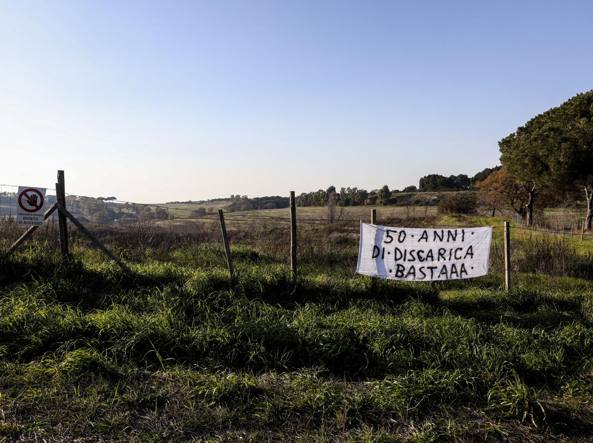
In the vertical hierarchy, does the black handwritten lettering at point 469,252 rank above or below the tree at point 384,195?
below

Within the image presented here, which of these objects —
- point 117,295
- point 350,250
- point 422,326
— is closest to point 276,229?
point 350,250

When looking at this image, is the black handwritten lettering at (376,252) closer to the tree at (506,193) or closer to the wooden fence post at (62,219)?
the wooden fence post at (62,219)

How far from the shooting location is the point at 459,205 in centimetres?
4147

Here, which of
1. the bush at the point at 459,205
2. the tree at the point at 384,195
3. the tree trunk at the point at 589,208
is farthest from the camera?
the tree at the point at 384,195

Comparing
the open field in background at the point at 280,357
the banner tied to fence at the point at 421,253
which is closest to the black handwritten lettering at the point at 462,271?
the banner tied to fence at the point at 421,253

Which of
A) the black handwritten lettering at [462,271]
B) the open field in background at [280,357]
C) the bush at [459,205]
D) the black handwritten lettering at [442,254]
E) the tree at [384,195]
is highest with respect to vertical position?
the tree at [384,195]

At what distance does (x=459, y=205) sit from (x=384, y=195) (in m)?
21.4

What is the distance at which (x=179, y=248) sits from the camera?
9570 millimetres

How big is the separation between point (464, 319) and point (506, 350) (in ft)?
3.75

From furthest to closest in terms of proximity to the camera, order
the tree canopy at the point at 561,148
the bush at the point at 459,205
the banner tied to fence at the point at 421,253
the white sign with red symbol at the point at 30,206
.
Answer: the bush at the point at 459,205 → the tree canopy at the point at 561,148 → the banner tied to fence at the point at 421,253 → the white sign with red symbol at the point at 30,206

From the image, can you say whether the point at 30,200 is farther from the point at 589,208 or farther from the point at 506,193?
the point at 506,193

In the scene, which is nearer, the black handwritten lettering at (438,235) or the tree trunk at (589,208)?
the black handwritten lettering at (438,235)

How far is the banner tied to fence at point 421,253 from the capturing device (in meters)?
6.95

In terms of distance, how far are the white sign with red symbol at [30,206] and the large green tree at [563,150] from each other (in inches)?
926
